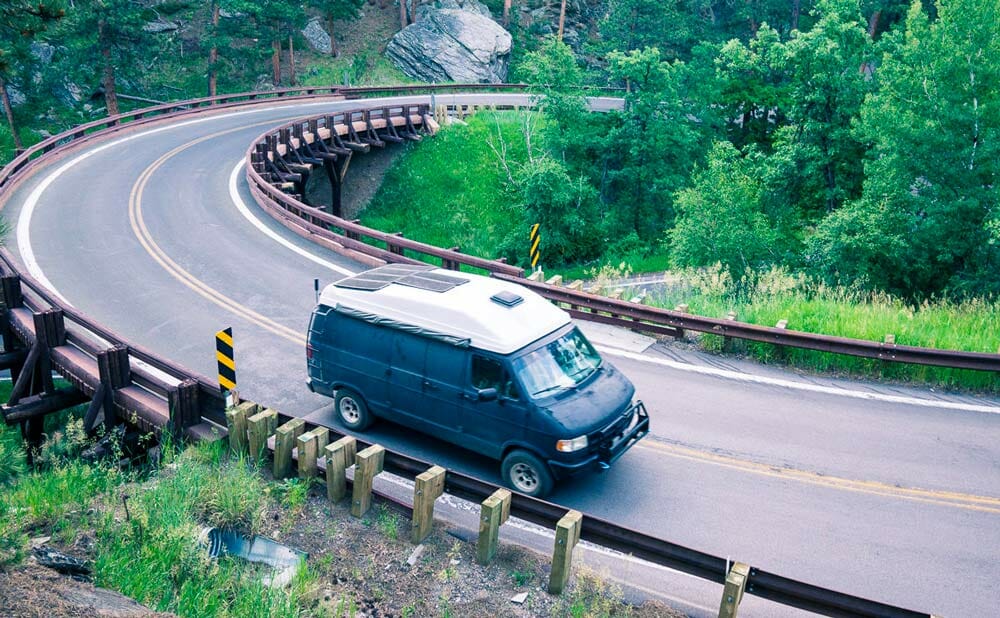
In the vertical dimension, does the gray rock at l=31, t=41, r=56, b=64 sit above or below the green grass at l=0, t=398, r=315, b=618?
above

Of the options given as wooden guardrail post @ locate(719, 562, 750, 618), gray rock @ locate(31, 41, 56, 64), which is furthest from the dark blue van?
gray rock @ locate(31, 41, 56, 64)

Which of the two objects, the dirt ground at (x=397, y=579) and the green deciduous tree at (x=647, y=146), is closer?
the dirt ground at (x=397, y=579)

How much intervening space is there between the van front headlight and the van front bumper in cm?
17

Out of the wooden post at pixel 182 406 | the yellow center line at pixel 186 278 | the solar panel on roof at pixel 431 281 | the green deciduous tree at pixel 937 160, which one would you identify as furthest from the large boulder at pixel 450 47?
the wooden post at pixel 182 406

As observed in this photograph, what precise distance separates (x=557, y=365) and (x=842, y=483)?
13.0ft

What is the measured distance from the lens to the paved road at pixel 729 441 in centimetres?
832

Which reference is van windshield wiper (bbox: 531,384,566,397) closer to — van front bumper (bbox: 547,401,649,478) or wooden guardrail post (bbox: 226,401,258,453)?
van front bumper (bbox: 547,401,649,478)

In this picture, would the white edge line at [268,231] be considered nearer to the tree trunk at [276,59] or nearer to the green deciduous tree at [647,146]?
the green deciduous tree at [647,146]

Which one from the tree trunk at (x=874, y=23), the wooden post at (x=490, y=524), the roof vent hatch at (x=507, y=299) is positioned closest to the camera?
the wooden post at (x=490, y=524)

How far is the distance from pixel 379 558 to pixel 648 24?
48576 millimetres

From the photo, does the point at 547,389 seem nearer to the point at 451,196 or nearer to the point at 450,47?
the point at 451,196

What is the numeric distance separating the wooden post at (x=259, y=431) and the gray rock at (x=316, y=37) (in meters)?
52.8

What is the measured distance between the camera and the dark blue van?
8984 millimetres

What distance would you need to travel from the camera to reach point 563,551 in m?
7.14
